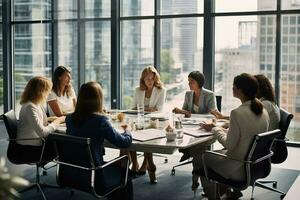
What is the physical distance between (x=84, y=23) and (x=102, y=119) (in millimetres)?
5044

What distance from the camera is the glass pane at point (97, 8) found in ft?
24.9

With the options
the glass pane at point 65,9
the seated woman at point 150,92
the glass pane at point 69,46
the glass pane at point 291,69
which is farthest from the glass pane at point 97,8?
the glass pane at point 291,69

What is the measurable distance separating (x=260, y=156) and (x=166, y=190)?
129cm

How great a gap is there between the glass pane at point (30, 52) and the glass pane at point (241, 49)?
3289 mm

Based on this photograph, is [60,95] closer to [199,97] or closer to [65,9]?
[199,97]

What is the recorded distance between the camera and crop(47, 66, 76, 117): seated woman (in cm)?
463

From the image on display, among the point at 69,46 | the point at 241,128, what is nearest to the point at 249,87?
the point at 241,128

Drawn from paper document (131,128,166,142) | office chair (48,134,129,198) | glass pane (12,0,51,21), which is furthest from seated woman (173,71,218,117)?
glass pane (12,0,51,21)

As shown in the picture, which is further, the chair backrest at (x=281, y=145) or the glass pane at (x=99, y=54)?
the glass pane at (x=99, y=54)

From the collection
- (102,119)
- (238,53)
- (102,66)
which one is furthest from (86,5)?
(102,119)

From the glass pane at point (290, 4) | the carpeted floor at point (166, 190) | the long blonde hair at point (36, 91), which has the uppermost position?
the glass pane at point (290, 4)

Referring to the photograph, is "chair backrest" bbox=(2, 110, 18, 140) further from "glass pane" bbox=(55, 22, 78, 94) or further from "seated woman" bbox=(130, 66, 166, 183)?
"glass pane" bbox=(55, 22, 78, 94)

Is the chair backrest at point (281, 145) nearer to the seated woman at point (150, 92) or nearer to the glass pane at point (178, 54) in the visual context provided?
the seated woman at point (150, 92)

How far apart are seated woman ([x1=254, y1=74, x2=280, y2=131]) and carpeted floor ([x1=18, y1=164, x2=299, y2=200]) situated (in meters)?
0.70
